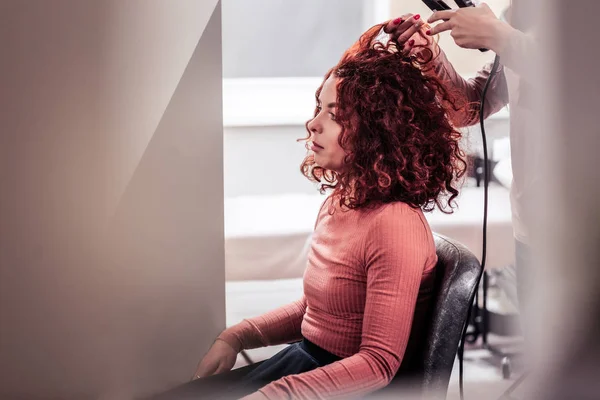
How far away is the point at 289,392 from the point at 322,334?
152 mm

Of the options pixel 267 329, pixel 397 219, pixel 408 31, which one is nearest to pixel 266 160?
pixel 267 329

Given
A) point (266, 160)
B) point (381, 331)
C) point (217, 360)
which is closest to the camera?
point (381, 331)

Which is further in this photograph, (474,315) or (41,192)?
(474,315)

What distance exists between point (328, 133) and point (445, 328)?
0.38 meters

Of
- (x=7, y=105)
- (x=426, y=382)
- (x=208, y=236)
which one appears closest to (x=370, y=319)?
(x=426, y=382)

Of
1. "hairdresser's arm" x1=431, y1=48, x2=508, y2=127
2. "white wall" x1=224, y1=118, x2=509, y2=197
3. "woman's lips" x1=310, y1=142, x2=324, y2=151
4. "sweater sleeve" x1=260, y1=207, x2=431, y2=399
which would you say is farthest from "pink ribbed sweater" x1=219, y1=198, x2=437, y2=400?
"white wall" x1=224, y1=118, x2=509, y2=197

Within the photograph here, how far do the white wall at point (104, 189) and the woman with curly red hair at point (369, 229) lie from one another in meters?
0.20

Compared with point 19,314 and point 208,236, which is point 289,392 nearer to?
point 208,236

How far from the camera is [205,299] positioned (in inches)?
53.3

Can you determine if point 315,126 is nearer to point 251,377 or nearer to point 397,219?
point 397,219

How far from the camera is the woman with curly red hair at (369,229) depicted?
1.03m

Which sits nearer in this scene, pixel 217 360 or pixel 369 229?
pixel 369 229

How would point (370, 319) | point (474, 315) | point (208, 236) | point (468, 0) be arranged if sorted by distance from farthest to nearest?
point (474, 315)
point (208, 236)
point (468, 0)
point (370, 319)

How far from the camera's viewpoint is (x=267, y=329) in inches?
51.1
